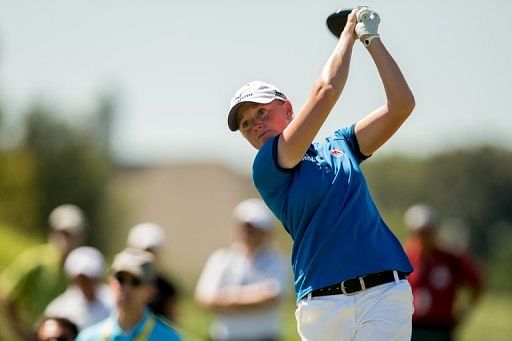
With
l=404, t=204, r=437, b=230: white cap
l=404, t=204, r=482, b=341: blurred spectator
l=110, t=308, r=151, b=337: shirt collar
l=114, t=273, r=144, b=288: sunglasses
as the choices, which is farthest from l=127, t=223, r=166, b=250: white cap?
l=110, t=308, r=151, b=337: shirt collar

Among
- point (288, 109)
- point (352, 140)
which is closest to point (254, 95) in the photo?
point (288, 109)

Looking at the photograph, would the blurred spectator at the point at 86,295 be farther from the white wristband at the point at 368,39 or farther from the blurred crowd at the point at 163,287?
the white wristband at the point at 368,39

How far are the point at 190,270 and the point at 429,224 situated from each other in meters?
56.8

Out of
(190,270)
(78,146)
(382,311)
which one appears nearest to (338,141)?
(382,311)

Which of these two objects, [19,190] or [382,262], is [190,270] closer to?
[19,190]

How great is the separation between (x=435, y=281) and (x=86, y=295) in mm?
4630

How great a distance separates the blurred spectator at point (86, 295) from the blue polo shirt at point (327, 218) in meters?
5.80

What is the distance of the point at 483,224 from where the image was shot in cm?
9206

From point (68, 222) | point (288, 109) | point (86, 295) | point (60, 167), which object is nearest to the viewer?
point (288, 109)

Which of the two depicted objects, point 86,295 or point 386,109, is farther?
point 86,295

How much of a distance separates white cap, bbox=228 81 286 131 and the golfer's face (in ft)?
0.11

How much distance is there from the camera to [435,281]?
47.2ft

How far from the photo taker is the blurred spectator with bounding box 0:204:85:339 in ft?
40.1

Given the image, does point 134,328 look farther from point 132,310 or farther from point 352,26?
point 352,26
